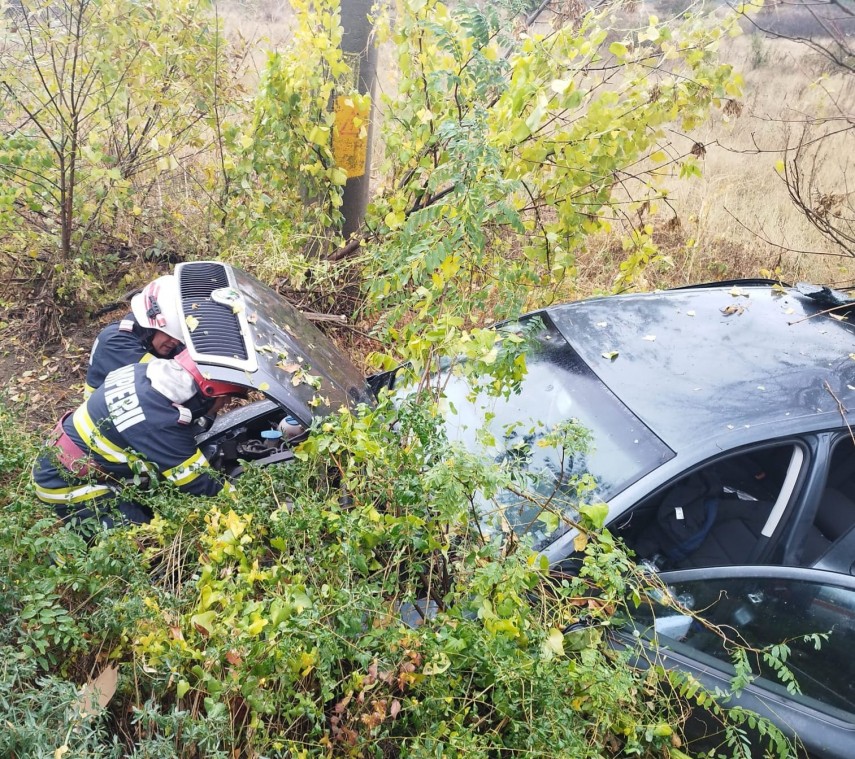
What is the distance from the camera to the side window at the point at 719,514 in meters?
2.28

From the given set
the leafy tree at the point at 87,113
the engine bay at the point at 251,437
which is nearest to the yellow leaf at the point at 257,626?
the engine bay at the point at 251,437

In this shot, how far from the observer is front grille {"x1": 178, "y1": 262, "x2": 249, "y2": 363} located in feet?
7.80

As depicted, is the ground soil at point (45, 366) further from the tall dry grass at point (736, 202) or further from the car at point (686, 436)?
the tall dry grass at point (736, 202)

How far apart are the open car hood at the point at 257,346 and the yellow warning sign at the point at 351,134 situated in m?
1.56

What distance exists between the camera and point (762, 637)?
2076mm

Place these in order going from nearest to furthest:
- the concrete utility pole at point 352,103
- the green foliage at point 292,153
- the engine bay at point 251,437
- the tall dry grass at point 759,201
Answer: the engine bay at point 251,437
the green foliage at point 292,153
the concrete utility pole at point 352,103
the tall dry grass at point 759,201

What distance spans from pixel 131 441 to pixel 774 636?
94.3 inches

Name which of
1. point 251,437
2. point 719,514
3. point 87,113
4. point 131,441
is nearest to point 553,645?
point 719,514

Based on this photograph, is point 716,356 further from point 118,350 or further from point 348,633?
point 118,350

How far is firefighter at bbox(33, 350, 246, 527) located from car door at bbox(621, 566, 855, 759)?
172cm

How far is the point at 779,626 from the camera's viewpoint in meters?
2.07

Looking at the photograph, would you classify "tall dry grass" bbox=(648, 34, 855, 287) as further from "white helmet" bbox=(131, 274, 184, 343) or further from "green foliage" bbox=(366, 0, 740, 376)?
"white helmet" bbox=(131, 274, 184, 343)

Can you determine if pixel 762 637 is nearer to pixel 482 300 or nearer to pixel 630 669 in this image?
pixel 630 669

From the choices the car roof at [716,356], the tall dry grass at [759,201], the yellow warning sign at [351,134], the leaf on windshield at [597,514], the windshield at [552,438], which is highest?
the yellow warning sign at [351,134]
